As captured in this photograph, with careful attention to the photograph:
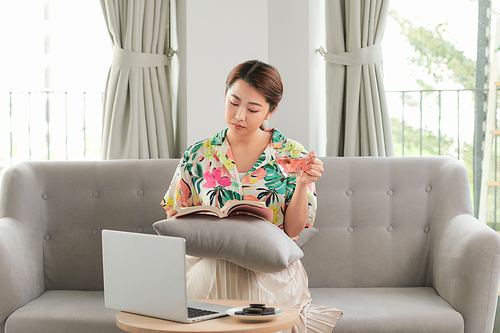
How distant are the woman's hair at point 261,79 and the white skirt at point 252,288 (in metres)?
0.63

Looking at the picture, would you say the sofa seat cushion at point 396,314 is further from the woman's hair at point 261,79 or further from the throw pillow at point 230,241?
the woman's hair at point 261,79

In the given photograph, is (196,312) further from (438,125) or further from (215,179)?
(438,125)

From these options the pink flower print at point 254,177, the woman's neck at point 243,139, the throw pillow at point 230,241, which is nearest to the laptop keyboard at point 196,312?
the throw pillow at point 230,241

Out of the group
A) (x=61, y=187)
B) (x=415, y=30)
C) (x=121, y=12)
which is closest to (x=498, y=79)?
(x=415, y=30)

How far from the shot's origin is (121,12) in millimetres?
2703

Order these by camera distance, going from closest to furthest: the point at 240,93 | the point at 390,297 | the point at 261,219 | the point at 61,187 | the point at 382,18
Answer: the point at 261,219, the point at 240,93, the point at 390,297, the point at 61,187, the point at 382,18

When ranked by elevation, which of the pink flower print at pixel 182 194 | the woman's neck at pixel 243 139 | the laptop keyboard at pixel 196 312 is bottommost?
the laptop keyboard at pixel 196 312

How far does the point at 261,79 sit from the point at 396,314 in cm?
99

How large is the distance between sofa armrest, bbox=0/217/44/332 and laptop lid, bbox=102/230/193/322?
848 millimetres

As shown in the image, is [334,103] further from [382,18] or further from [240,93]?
[240,93]

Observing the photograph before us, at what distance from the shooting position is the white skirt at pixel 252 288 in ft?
4.63

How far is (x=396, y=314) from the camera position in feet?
5.56

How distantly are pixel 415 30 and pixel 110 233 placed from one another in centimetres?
250

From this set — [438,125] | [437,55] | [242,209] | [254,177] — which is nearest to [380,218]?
[254,177]
